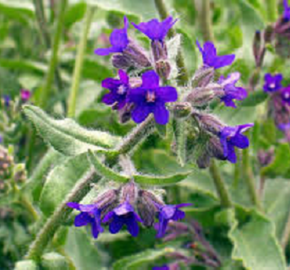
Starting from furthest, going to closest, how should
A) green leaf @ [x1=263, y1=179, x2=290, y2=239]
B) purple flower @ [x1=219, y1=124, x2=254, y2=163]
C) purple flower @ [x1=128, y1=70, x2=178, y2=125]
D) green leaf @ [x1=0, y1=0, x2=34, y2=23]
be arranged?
green leaf @ [x1=0, y1=0, x2=34, y2=23] < green leaf @ [x1=263, y1=179, x2=290, y2=239] < purple flower @ [x1=219, y1=124, x2=254, y2=163] < purple flower @ [x1=128, y1=70, x2=178, y2=125]

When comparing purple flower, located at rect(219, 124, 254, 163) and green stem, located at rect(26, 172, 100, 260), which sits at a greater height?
purple flower, located at rect(219, 124, 254, 163)

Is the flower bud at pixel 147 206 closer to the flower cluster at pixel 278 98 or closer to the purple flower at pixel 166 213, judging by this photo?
the purple flower at pixel 166 213

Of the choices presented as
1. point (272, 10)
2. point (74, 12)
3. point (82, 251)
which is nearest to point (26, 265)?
point (82, 251)

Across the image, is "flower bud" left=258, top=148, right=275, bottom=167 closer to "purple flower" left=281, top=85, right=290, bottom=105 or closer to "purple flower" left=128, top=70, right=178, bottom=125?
"purple flower" left=281, top=85, right=290, bottom=105

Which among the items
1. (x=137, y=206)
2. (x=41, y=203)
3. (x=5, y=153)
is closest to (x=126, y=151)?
(x=137, y=206)

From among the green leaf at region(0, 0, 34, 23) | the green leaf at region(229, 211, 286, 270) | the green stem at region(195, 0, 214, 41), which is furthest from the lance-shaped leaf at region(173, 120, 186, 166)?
the green leaf at region(0, 0, 34, 23)
